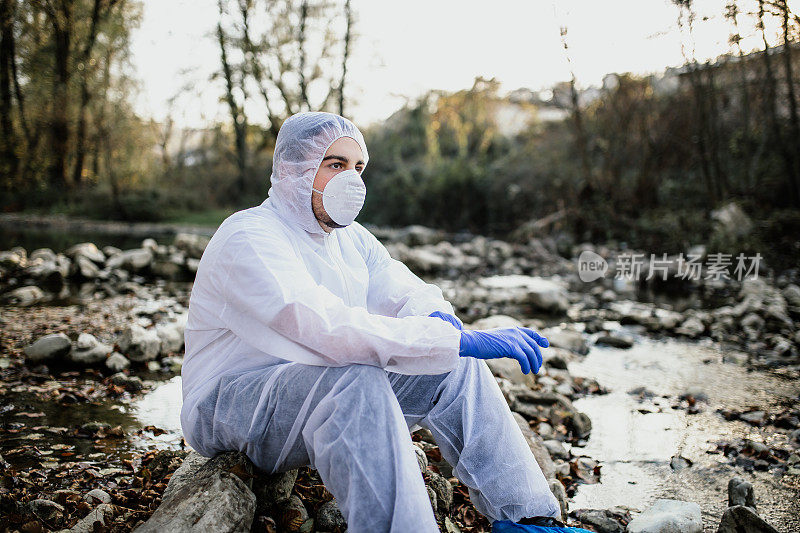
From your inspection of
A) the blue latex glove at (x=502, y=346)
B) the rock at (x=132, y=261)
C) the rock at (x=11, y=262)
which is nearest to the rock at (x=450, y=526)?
the blue latex glove at (x=502, y=346)

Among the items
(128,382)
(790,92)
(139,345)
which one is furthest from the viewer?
(790,92)

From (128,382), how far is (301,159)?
7.41 feet

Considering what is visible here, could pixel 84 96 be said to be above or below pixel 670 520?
above

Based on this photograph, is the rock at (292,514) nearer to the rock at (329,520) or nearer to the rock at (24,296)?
the rock at (329,520)

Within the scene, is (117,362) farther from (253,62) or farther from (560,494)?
(253,62)

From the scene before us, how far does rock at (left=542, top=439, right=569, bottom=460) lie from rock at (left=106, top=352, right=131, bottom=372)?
9.22ft

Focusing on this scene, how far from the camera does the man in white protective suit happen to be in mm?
1504

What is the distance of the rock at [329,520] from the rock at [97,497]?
0.82 m

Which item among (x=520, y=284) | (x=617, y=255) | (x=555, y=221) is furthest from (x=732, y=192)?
(x=520, y=284)

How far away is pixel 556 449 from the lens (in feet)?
9.07

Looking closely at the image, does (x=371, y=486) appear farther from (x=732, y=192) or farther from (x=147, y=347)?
(x=732, y=192)

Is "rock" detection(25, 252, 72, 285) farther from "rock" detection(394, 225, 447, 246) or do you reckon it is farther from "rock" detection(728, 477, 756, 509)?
"rock" detection(728, 477, 756, 509)

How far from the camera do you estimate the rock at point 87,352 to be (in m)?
3.65

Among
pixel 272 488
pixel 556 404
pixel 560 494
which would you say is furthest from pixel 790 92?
pixel 272 488
